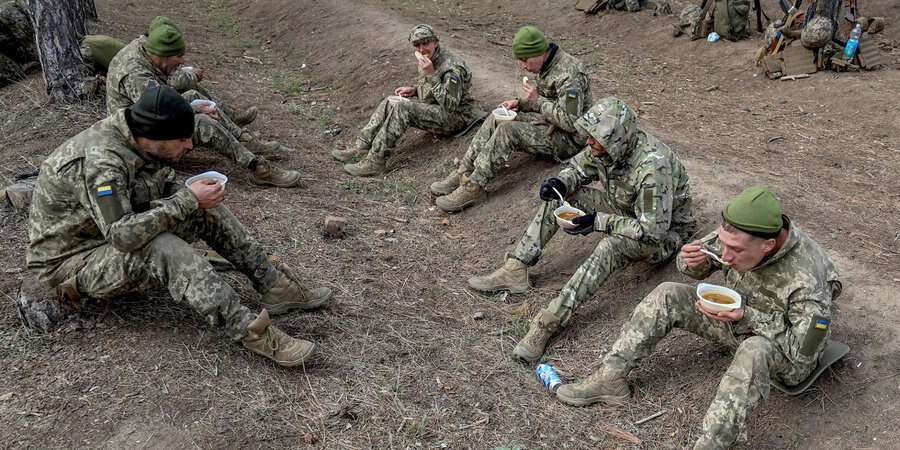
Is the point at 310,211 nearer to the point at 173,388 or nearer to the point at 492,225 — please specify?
the point at 492,225

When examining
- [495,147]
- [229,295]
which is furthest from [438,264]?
[229,295]

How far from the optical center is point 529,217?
253 inches

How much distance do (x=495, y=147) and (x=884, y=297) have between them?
11.1 ft

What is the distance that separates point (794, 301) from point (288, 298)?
3.15m

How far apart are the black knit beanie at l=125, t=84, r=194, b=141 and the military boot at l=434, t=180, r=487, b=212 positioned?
328cm

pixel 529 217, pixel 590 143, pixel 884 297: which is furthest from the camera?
pixel 529 217

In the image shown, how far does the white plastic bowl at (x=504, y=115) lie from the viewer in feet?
21.3

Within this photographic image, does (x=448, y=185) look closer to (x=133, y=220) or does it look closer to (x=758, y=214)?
(x=133, y=220)

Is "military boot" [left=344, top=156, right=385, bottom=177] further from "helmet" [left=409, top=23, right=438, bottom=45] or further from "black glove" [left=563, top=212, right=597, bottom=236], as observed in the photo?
"black glove" [left=563, top=212, right=597, bottom=236]

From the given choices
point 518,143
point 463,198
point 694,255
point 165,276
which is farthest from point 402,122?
point 694,255

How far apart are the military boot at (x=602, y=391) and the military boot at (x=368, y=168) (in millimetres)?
4198

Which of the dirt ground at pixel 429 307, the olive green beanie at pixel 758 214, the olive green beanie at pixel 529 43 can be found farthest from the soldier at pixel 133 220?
the olive green beanie at pixel 529 43

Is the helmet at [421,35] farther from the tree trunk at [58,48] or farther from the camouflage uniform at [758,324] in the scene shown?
the camouflage uniform at [758,324]

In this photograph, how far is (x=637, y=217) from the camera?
4766mm
